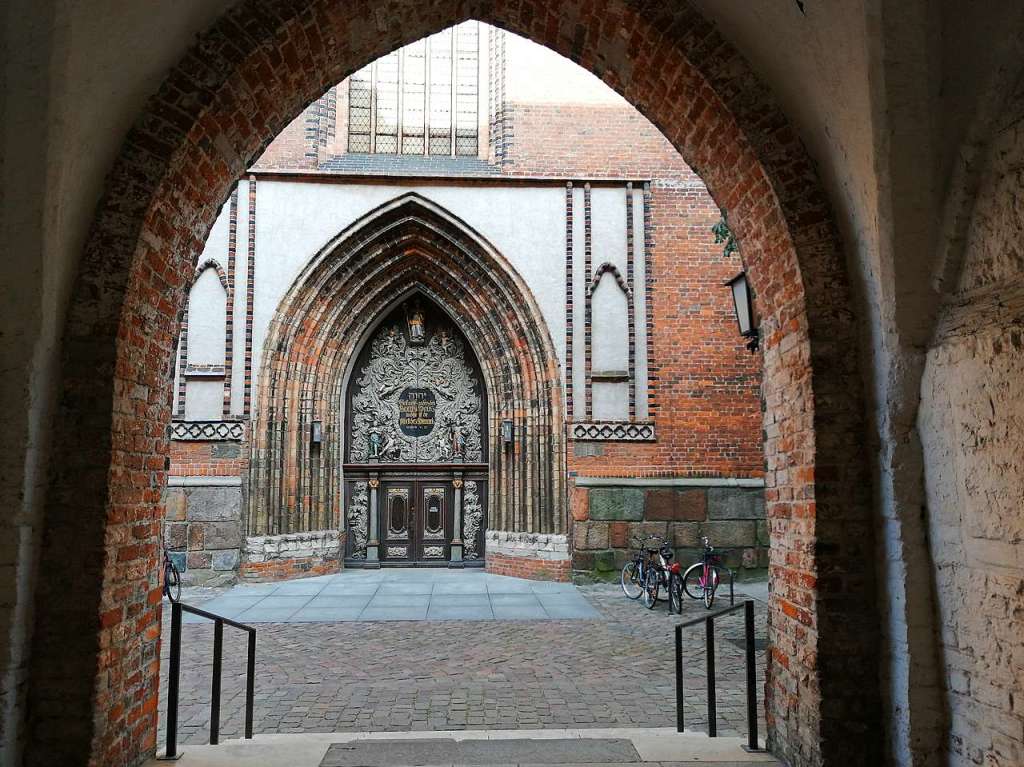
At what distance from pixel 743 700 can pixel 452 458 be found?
7.66 metres

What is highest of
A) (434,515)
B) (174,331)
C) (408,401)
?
(408,401)

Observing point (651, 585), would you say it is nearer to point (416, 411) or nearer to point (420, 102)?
point (416, 411)

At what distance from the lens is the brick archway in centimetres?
309

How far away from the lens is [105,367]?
318 cm

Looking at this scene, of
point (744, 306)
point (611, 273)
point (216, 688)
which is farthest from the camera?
point (611, 273)

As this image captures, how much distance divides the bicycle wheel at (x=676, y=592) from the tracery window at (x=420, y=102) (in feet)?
23.8

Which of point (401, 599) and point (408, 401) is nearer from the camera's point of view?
point (401, 599)

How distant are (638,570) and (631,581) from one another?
17.8 inches

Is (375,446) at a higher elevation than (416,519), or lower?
higher

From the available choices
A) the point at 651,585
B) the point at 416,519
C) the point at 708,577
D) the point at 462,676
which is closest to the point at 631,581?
the point at 651,585

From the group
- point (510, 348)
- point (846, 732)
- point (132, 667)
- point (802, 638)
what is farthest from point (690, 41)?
point (510, 348)

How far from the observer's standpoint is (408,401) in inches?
494

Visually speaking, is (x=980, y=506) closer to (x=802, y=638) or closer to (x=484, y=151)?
(x=802, y=638)

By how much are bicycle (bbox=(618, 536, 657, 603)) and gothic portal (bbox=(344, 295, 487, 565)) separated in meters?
2.72
